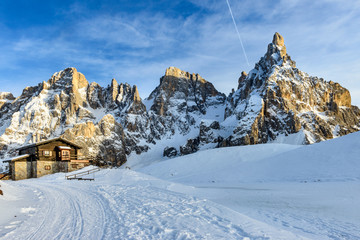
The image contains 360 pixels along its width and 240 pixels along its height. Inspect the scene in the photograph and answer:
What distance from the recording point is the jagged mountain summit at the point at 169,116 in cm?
11275

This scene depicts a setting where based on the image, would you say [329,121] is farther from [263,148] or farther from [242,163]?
[242,163]

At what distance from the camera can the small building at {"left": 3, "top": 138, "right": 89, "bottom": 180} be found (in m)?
37.3

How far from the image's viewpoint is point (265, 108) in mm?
116375

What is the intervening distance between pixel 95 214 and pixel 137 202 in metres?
2.48

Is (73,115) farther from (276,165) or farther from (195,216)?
(195,216)

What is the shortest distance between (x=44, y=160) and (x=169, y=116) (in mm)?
138936

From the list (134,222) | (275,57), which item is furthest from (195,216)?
(275,57)

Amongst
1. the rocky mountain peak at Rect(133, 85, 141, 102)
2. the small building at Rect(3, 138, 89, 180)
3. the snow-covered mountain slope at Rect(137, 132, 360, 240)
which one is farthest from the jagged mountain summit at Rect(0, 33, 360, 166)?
the small building at Rect(3, 138, 89, 180)

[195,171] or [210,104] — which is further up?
[210,104]

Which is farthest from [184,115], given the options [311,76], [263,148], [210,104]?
[263,148]

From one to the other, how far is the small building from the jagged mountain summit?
3158 inches

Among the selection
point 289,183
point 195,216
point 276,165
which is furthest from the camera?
point 276,165

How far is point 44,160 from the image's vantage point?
39.2 metres

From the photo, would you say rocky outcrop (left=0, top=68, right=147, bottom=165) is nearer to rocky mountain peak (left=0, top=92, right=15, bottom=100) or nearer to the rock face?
rocky mountain peak (left=0, top=92, right=15, bottom=100)
